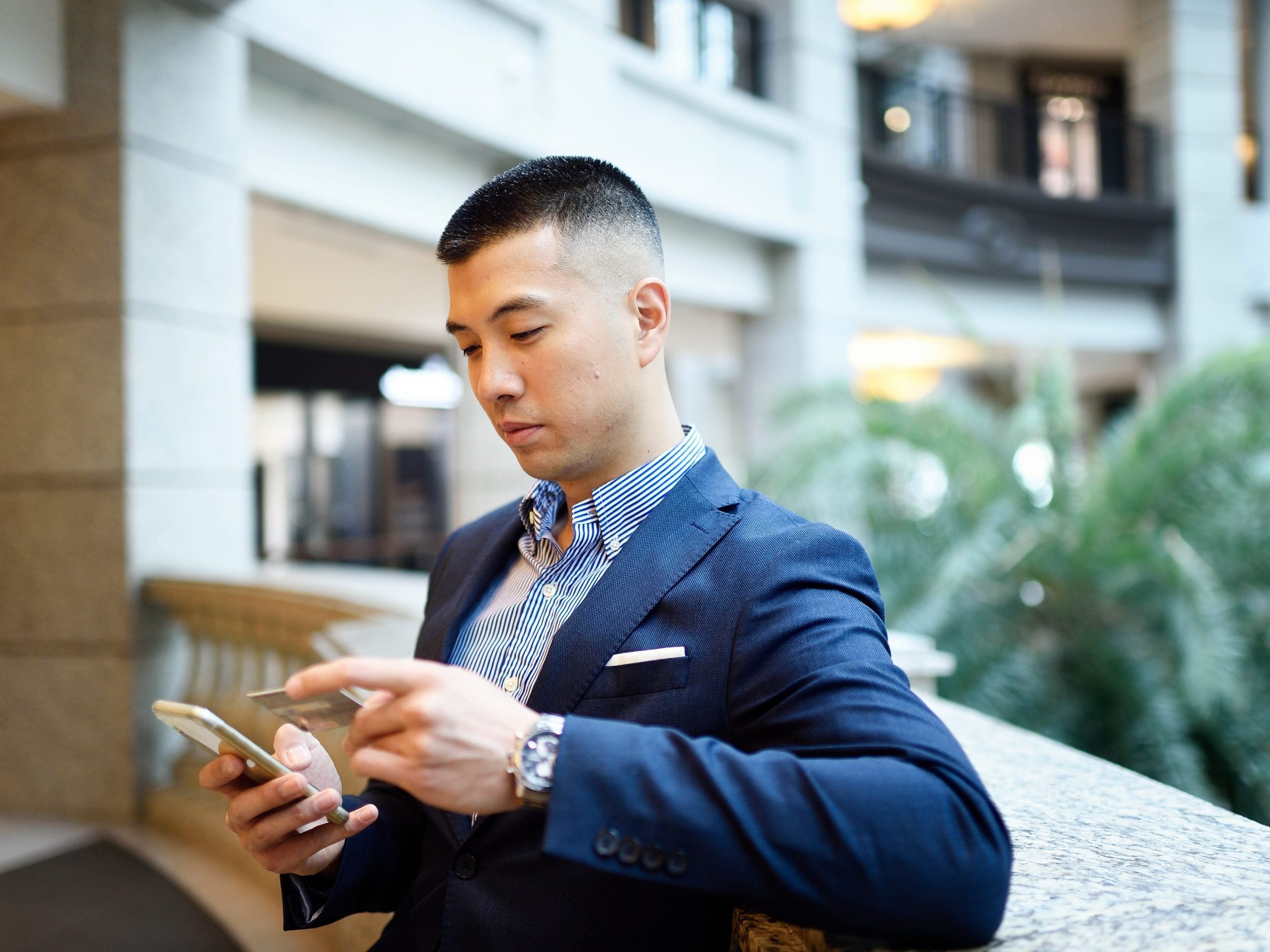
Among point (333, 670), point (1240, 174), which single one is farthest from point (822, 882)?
point (1240, 174)

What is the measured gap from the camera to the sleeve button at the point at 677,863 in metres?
1.02

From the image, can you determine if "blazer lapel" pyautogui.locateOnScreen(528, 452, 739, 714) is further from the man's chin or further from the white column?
the white column

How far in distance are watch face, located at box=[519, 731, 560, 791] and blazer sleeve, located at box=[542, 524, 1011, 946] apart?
Answer: 0.01m

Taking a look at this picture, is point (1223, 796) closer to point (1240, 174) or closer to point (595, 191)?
point (595, 191)

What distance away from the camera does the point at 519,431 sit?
144 cm

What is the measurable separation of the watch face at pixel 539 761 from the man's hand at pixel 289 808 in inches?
14.7

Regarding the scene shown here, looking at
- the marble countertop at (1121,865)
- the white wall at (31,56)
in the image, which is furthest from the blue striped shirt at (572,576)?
the white wall at (31,56)

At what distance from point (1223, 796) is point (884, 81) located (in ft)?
33.1

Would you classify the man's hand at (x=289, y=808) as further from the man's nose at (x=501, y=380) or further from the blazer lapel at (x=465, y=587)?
the man's nose at (x=501, y=380)

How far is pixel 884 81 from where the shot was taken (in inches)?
489

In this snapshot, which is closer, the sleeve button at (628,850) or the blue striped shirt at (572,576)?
the sleeve button at (628,850)

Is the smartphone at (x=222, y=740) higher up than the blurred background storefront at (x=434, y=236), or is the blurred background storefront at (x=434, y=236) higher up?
the blurred background storefront at (x=434, y=236)

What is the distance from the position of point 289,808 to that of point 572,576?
489 mm

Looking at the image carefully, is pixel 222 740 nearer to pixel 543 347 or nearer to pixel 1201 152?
pixel 543 347
